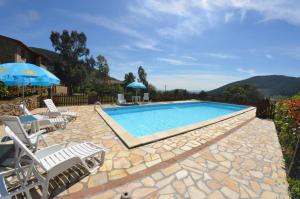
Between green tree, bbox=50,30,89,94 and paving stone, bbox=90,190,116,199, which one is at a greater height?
green tree, bbox=50,30,89,94

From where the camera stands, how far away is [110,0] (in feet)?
27.5

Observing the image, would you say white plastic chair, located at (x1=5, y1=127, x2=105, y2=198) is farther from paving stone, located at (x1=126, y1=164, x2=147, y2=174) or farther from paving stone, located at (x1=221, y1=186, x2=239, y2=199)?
paving stone, located at (x1=221, y1=186, x2=239, y2=199)

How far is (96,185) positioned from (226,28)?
1127 centimetres

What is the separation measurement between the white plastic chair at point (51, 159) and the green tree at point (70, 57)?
30.5 meters

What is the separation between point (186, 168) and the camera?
3498 mm

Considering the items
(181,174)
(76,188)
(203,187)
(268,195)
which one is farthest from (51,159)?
(268,195)

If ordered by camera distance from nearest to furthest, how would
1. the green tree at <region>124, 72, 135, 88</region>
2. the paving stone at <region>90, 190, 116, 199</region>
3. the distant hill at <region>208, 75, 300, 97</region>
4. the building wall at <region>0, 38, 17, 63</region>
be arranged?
1. the paving stone at <region>90, 190, 116, 199</region>
2. the building wall at <region>0, 38, 17, 63</region>
3. the green tree at <region>124, 72, 135, 88</region>
4. the distant hill at <region>208, 75, 300, 97</region>

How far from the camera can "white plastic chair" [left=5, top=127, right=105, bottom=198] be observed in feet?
7.85

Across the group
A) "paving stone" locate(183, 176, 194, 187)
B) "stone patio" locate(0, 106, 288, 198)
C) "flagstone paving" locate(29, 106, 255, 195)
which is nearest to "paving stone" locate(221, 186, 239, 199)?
"stone patio" locate(0, 106, 288, 198)

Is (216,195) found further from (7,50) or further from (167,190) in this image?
(7,50)

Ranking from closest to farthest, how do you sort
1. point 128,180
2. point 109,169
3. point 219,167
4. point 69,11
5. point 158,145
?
point 128,180
point 109,169
point 219,167
point 158,145
point 69,11

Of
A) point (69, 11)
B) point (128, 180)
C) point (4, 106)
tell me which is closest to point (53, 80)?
point (4, 106)

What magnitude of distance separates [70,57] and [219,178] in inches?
1349

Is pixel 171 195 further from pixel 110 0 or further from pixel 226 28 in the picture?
pixel 226 28
